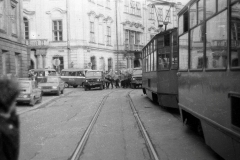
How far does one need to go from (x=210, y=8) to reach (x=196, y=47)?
45.9 inches

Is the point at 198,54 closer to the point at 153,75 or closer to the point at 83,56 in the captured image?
the point at 153,75

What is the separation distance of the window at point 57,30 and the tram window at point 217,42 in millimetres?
36806

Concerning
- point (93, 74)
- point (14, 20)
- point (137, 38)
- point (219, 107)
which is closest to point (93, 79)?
point (93, 74)

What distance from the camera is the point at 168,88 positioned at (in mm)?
11594

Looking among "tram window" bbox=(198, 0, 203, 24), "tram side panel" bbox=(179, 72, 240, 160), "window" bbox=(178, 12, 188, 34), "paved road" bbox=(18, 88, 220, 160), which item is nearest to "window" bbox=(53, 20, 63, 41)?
"paved road" bbox=(18, 88, 220, 160)

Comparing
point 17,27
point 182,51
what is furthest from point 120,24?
point 182,51

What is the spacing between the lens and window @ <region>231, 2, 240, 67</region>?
405 centimetres

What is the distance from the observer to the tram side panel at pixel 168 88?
1114 cm

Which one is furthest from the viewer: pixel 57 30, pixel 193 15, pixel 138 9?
pixel 138 9

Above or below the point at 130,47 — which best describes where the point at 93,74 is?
below

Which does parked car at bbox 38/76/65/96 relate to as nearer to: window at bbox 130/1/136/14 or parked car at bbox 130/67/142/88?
parked car at bbox 130/67/142/88

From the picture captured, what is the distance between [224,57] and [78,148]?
354cm

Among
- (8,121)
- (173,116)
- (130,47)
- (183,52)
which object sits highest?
(130,47)

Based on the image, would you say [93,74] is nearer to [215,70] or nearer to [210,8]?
[210,8]
